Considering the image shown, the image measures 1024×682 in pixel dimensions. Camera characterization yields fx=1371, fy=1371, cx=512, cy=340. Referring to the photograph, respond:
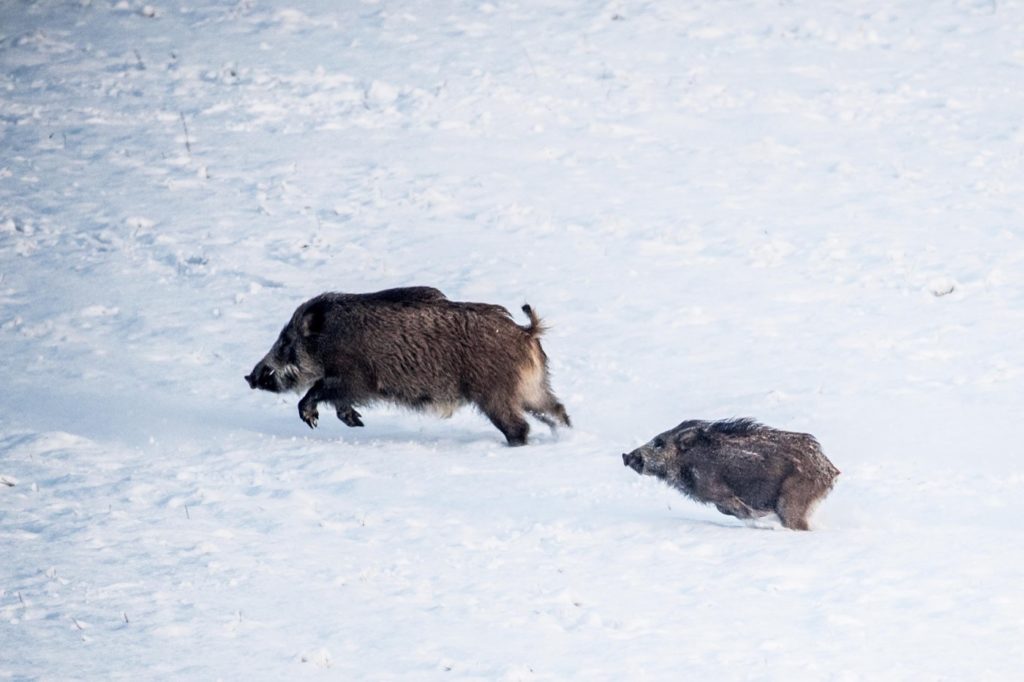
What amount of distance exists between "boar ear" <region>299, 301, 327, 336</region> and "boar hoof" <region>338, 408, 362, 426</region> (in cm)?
71

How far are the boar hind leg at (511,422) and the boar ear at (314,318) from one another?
171cm

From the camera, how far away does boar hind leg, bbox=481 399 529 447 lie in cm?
1115

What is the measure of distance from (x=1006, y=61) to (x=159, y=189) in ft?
38.2

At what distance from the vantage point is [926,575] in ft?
25.8

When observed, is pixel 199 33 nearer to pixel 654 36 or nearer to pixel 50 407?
pixel 654 36

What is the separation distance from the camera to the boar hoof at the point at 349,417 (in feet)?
38.8

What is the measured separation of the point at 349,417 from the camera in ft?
38.9

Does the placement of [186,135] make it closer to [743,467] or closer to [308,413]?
[308,413]

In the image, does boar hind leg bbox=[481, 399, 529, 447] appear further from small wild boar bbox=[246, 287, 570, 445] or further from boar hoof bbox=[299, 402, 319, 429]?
boar hoof bbox=[299, 402, 319, 429]

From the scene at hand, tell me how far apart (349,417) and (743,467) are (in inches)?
156

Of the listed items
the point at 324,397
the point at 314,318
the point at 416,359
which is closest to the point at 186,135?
the point at 314,318

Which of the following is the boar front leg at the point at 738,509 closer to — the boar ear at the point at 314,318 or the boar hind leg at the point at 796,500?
the boar hind leg at the point at 796,500

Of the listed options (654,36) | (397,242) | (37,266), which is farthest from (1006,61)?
(37,266)

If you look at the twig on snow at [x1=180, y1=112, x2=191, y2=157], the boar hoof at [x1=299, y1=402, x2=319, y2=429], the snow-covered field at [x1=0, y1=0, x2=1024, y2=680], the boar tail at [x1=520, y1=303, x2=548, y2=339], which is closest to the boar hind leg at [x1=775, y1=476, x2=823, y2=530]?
the snow-covered field at [x1=0, y1=0, x2=1024, y2=680]
